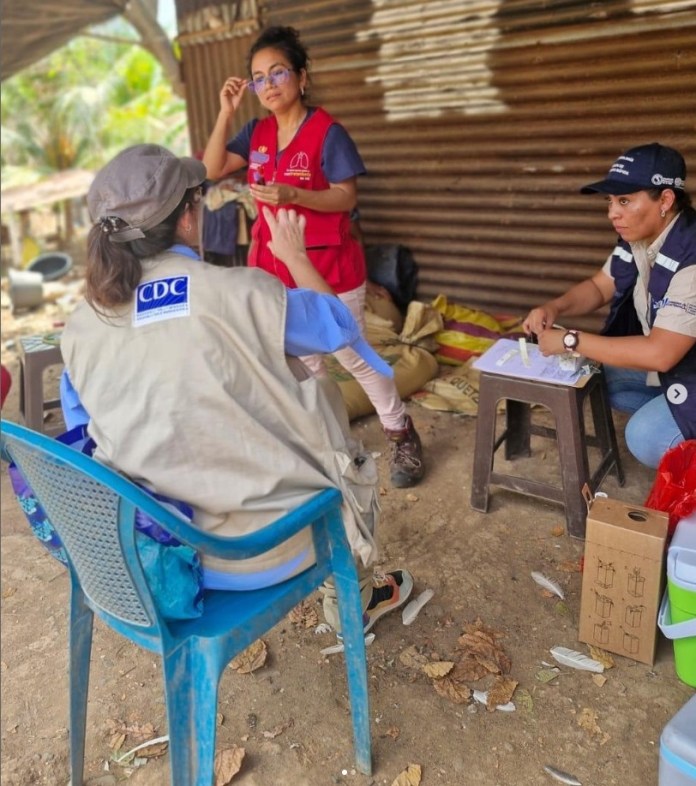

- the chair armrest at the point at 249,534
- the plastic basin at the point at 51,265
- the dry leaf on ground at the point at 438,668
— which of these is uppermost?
the chair armrest at the point at 249,534

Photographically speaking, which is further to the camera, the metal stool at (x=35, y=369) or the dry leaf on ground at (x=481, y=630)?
the metal stool at (x=35, y=369)

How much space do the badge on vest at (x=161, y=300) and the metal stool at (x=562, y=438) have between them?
1.69 meters

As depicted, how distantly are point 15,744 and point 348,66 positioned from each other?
4738 mm

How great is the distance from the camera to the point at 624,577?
2336mm

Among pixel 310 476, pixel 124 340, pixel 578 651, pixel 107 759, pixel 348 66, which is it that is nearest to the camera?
pixel 124 340

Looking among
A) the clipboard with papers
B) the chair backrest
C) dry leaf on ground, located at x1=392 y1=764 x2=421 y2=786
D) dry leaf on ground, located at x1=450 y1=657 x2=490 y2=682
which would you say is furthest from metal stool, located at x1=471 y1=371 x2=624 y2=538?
the chair backrest

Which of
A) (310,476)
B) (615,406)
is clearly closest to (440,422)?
(615,406)

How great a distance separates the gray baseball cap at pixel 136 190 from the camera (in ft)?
5.69

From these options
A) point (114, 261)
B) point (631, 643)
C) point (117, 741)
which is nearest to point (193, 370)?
point (114, 261)

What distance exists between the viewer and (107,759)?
223 cm

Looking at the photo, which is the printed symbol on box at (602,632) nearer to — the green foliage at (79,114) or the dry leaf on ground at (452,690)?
the dry leaf on ground at (452,690)

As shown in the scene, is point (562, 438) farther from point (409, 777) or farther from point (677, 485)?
point (409, 777)

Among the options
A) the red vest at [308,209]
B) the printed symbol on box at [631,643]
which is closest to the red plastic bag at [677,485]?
the printed symbol on box at [631,643]

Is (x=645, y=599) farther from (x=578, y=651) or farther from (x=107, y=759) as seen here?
(x=107, y=759)
